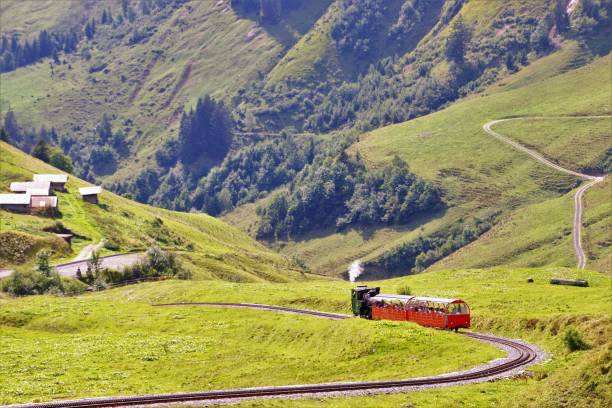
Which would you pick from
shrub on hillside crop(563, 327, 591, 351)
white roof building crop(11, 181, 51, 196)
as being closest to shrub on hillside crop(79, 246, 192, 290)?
white roof building crop(11, 181, 51, 196)

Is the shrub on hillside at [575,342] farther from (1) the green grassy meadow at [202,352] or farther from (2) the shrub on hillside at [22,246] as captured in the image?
(2) the shrub on hillside at [22,246]

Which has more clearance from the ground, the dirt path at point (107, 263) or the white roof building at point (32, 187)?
the white roof building at point (32, 187)

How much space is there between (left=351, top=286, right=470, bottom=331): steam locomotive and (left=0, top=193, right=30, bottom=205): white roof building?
359 feet

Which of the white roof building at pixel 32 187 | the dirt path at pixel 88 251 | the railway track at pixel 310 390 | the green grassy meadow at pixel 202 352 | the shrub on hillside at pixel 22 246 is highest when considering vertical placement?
the railway track at pixel 310 390

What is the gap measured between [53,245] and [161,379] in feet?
329

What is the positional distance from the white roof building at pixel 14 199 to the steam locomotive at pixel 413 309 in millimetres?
109499

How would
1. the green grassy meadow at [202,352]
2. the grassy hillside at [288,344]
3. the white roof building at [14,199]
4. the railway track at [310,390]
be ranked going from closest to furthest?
the railway track at [310,390] → the grassy hillside at [288,344] → the green grassy meadow at [202,352] → the white roof building at [14,199]

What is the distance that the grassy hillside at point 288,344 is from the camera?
213ft

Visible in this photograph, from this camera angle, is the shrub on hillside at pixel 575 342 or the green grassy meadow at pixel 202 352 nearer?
the green grassy meadow at pixel 202 352

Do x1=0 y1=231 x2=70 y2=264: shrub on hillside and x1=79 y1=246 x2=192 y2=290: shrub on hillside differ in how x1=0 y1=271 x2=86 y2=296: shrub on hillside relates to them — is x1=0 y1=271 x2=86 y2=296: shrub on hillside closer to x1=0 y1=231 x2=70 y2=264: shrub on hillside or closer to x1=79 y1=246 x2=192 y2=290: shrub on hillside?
x1=79 y1=246 x2=192 y2=290: shrub on hillside

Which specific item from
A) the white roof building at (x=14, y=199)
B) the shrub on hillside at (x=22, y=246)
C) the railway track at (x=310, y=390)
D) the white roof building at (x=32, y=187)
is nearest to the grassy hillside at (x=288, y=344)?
the railway track at (x=310, y=390)

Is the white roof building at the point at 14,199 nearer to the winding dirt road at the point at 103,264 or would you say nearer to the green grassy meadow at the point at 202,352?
the winding dirt road at the point at 103,264

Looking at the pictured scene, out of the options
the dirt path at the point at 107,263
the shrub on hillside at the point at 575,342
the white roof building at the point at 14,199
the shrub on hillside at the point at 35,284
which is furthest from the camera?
the white roof building at the point at 14,199

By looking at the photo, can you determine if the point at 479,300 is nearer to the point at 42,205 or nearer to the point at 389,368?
the point at 389,368
